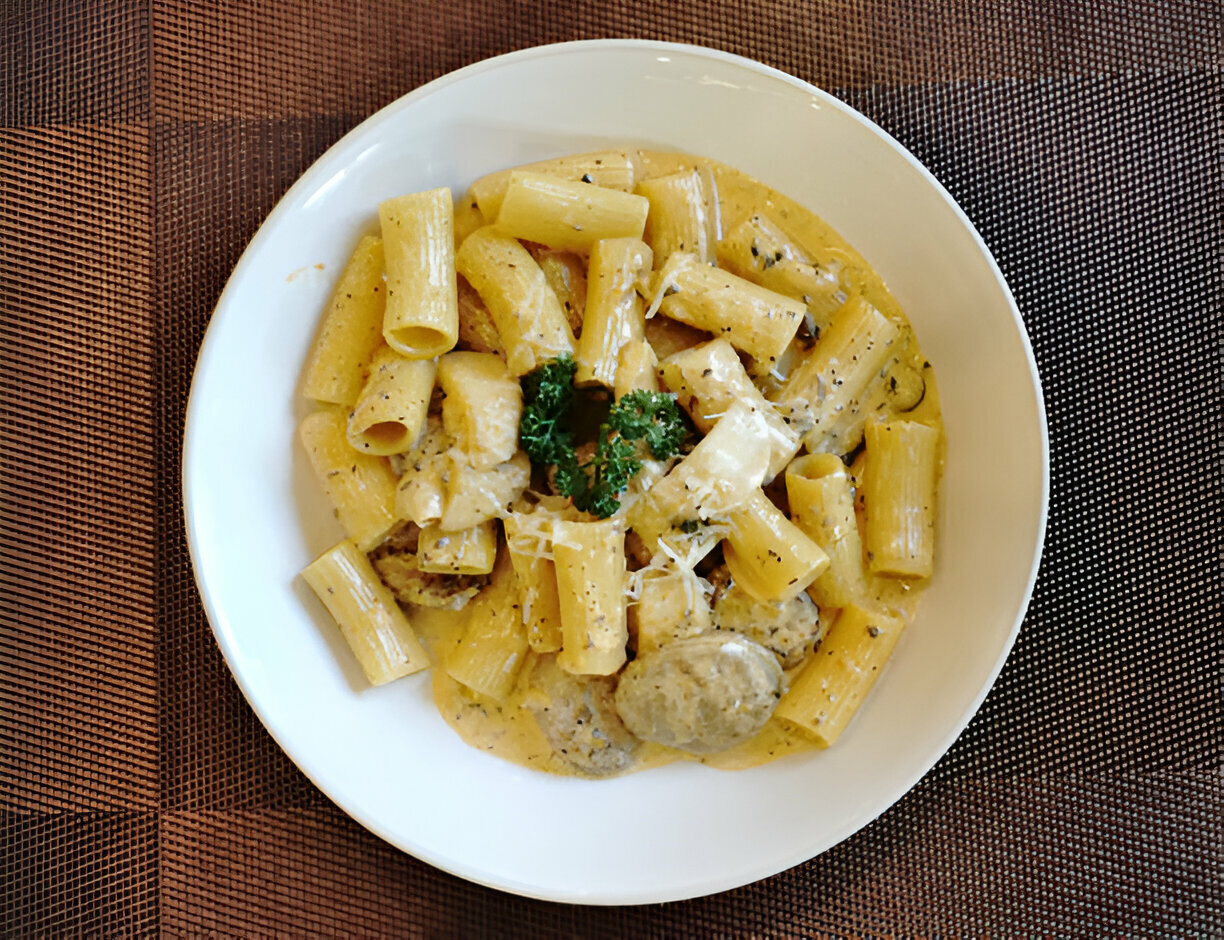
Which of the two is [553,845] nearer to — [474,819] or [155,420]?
A: [474,819]

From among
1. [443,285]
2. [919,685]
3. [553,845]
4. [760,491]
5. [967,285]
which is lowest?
[553,845]

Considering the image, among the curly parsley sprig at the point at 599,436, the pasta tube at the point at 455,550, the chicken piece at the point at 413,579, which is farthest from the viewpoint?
the chicken piece at the point at 413,579

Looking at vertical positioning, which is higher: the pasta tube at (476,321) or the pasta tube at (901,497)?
the pasta tube at (476,321)

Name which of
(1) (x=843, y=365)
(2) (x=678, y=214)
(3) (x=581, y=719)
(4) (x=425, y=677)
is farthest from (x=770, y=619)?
(2) (x=678, y=214)

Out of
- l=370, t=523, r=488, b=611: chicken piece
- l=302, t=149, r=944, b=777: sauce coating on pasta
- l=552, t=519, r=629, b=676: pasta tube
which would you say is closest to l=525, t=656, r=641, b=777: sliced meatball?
l=302, t=149, r=944, b=777: sauce coating on pasta

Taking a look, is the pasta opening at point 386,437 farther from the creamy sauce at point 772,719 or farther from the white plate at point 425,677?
the creamy sauce at point 772,719

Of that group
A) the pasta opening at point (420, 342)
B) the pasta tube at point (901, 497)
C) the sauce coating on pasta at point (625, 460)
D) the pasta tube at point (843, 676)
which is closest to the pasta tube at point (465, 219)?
the sauce coating on pasta at point (625, 460)

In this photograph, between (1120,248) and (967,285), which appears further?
(1120,248)

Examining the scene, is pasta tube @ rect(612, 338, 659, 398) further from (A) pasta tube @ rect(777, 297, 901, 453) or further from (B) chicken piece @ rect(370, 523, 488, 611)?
(B) chicken piece @ rect(370, 523, 488, 611)

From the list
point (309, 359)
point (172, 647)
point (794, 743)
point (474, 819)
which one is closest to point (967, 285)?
point (794, 743)
